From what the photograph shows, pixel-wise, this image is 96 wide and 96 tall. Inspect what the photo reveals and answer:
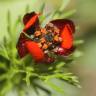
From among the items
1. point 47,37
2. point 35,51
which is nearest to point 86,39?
point 47,37

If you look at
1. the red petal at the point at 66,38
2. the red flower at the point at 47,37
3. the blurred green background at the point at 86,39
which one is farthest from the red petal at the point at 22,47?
the blurred green background at the point at 86,39

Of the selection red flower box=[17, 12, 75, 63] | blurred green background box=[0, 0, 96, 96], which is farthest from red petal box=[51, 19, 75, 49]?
blurred green background box=[0, 0, 96, 96]

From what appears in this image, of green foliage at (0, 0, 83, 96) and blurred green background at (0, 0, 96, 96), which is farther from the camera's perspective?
blurred green background at (0, 0, 96, 96)

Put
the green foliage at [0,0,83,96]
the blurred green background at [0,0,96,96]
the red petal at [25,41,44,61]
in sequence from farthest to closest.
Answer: the blurred green background at [0,0,96,96]
the green foliage at [0,0,83,96]
the red petal at [25,41,44,61]

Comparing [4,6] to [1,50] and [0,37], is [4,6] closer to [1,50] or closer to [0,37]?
[0,37]

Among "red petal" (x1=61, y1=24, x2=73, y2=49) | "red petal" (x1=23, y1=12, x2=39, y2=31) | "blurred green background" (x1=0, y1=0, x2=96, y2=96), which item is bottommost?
"blurred green background" (x1=0, y1=0, x2=96, y2=96)

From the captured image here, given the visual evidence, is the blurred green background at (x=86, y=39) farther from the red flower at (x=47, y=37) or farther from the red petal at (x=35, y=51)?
the red petal at (x=35, y=51)

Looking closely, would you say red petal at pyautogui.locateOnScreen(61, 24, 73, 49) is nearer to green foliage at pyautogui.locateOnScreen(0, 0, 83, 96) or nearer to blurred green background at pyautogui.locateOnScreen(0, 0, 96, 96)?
green foliage at pyautogui.locateOnScreen(0, 0, 83, 96)

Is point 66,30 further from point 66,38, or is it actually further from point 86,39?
point 86,39
